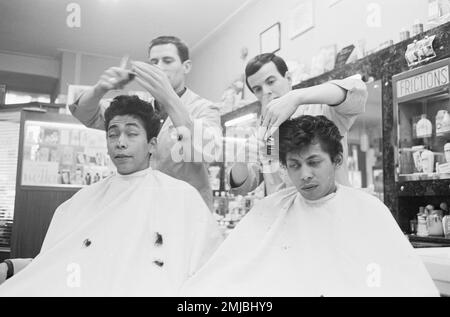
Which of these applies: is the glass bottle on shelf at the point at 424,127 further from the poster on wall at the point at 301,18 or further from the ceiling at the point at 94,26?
the ceiling at the point at 94,26

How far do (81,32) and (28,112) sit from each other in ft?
1.51

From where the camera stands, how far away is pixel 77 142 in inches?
68.2

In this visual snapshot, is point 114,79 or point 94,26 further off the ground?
point 94,26

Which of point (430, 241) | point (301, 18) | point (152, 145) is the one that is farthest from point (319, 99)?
point (430, 241)

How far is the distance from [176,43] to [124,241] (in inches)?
27.2

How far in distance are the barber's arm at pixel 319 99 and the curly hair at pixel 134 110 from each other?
1.25 ft

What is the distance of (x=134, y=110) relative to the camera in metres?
1.32

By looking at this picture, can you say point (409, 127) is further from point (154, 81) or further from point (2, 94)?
point (2, 94)

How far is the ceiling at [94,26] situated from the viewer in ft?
4.71

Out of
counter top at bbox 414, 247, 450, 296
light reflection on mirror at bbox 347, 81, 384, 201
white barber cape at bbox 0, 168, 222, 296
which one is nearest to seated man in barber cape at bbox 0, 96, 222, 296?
white barber cape at bbox 0, 168, 222, 296

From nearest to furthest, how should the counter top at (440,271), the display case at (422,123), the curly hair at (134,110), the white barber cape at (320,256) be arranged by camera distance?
the white barber cape at (320,256)
the counter top at (440,271)
the curly hair at (134,110)
the display case at (422,123)

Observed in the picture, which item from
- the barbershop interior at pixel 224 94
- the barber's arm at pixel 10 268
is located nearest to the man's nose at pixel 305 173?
the barbershop interior at pixel 224 94
